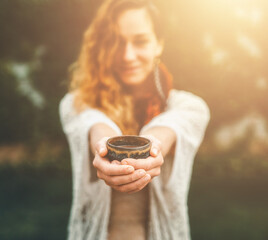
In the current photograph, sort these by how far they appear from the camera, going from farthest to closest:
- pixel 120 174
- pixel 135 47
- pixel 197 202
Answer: pixel 197 202
pixel 135 47
pixel 120 174

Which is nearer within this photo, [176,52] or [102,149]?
[102,149]

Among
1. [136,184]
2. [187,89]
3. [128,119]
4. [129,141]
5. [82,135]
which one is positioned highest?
[187,89]

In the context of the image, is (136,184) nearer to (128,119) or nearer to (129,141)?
(129,141)

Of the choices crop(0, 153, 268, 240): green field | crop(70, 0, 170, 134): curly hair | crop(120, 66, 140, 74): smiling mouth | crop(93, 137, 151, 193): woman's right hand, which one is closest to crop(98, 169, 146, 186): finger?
crop(93, 137, 151, 193): woman's right hand

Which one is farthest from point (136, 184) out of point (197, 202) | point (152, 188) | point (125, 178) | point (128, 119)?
point (197, 202)

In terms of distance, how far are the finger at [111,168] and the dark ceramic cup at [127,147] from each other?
0.05 feet

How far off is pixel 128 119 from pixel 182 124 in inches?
8.8

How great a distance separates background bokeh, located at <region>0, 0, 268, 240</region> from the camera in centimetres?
119

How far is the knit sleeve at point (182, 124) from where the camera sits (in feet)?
3.11

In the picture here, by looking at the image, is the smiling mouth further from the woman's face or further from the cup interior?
the cup interior

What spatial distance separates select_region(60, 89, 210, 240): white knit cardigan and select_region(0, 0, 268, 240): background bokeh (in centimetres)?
27

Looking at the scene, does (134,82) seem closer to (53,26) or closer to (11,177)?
(53,26)

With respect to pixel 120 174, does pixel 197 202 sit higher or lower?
higher

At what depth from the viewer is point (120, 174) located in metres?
0.66
